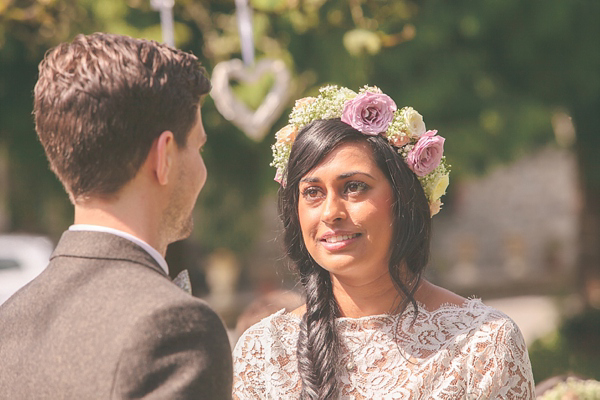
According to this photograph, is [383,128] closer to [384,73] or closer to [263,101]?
[263,101]

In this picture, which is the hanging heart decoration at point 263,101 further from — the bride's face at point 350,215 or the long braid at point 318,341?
the bride's face at point 350,215

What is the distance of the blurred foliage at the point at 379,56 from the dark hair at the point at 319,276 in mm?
2658

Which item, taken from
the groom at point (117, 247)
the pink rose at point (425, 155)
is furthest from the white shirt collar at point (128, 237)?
the pink rose at point (425, 155)

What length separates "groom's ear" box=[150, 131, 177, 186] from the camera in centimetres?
175

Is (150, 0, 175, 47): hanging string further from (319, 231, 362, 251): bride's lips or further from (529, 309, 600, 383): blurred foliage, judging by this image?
(529, 309, 600, 383): blurred foliage

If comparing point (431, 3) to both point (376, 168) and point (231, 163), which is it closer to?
point (231, 163)

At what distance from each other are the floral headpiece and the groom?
983 millimetres

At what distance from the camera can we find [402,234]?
2.69 meters

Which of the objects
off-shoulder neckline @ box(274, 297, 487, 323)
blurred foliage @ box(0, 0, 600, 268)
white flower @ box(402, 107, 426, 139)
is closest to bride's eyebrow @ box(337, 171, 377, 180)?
white flower @ box(402, 107, 426, 139)

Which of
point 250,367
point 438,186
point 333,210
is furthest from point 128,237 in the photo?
point 438,186

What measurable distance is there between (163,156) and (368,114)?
3.68 ft

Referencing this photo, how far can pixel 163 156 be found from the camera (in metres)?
1.75

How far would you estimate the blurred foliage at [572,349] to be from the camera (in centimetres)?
790

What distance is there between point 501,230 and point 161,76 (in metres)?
18.6
